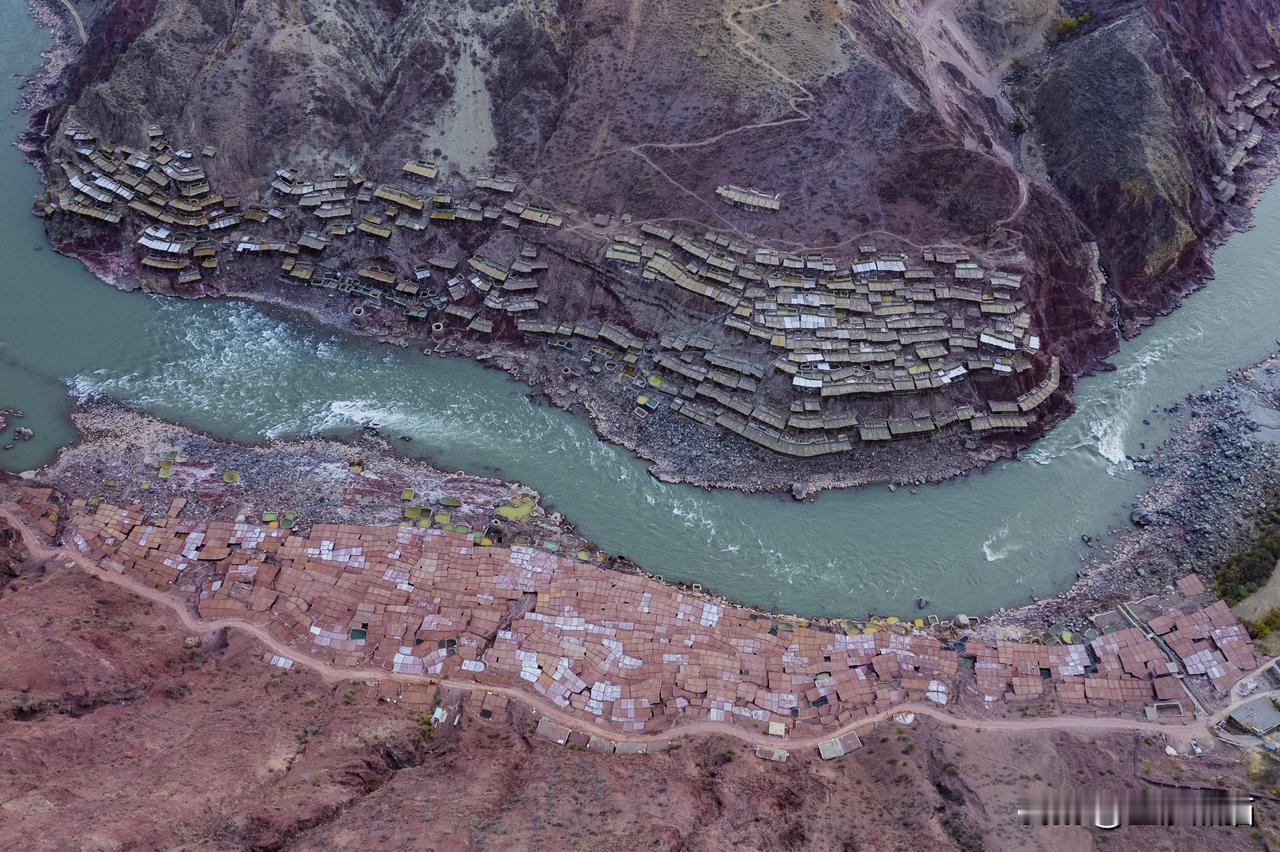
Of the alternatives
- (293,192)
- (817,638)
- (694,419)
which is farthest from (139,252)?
(817,638)

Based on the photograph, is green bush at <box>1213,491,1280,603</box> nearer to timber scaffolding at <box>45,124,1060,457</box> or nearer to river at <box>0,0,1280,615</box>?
river at <box>0,0,1280,615</box>

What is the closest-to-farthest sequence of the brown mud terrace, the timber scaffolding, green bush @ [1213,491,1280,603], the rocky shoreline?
the brown mud terrace → green bush @ [1213,491,1280,603] → the rocky shoreline → the timber scaffolding

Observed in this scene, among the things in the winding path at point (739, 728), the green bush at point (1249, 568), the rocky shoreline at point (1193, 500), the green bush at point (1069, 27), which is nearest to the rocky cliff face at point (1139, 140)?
the green bush at point (1069, 27)

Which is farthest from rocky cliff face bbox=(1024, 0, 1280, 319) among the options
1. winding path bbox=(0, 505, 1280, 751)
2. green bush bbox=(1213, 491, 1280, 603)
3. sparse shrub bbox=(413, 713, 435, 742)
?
sparse shrub bbox=(413, 713, 435, 742)

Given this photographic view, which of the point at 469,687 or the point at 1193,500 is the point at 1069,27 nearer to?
the point at 1193,500

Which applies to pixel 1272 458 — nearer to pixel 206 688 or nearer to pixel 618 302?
pixel 618 302

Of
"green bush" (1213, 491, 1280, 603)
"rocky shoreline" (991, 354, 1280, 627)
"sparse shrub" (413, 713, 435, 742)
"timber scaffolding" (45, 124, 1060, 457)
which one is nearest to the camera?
"sparse shrub" (413, 713, 435, 742)

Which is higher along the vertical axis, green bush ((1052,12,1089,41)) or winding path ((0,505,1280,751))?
green bush ((1052,12,1089,41))

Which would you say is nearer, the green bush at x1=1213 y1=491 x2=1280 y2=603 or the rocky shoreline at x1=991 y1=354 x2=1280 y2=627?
the green bush at x1=1213 y1=491 x2=1280 y2=603
